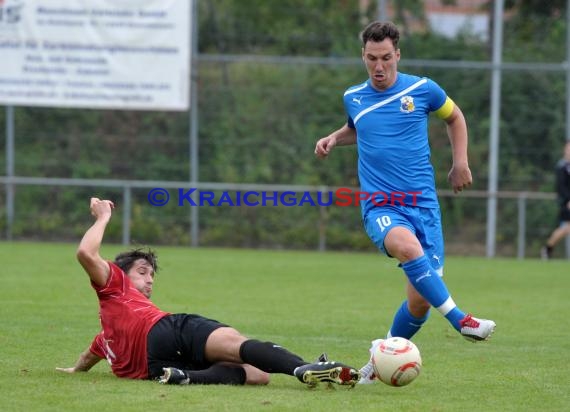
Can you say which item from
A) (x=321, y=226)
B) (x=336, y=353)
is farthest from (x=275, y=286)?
(x=321, y=226)

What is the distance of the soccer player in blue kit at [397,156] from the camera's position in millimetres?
7155

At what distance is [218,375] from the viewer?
6621 mm

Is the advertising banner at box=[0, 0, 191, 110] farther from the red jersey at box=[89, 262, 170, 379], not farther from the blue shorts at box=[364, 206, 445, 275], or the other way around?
the red jersey at box=[89, 262, 170, 379]

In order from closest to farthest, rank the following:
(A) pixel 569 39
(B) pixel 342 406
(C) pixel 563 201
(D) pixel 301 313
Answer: (B) pixel 342 406 < (D) pixel 301 313 < (C) pixel 563 201 < (A) pixel 569 39

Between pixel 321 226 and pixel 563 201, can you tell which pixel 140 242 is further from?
pixel 563 201

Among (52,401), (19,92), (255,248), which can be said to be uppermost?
Result: (19,92)

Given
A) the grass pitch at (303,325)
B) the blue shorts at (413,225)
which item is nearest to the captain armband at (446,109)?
the blue shorts at (413,225)

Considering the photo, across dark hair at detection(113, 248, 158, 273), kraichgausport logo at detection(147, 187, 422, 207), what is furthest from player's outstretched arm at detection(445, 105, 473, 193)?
kraichgausport logo at detection(147, 187, 422, 207)

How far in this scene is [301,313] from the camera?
36.1 feet

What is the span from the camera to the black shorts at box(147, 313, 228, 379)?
21.5 feet

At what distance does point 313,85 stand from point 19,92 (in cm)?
544

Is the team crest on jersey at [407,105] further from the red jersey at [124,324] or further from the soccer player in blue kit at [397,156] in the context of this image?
the red jersey at [124,324]

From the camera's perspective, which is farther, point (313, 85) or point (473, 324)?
point (313, 85)

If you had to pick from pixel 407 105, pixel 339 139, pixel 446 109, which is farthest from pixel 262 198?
pixel 407 105
